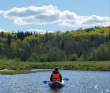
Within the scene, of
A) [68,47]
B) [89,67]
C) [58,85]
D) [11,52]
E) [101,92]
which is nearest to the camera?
[101,92]

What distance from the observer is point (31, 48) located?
18075 cm

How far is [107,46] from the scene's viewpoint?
123 m

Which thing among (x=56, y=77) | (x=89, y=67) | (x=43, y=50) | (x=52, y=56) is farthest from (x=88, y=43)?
(x=56, y=77)

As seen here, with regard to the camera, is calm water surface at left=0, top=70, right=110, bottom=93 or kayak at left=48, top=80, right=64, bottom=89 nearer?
calm water surface at left=0, top=70, right=110, bottom=93

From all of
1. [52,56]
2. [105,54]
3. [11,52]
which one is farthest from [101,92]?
[11,52]

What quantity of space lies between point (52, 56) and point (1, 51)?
5231 centimetres

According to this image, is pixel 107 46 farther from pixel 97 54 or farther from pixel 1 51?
pixel 1 51

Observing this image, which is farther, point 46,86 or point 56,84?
point 46,86

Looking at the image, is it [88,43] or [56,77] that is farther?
[88,43]

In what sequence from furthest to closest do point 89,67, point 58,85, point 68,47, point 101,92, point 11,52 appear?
point 68,47 → point 11,52 → point 89,67 → point 58,85 → point 101,92

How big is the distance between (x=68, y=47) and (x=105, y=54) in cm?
6265

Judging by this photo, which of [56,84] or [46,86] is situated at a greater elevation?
[56,84]

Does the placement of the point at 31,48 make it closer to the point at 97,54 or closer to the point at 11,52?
the point at 11,52

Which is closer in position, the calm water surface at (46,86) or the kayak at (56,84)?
the calm water surface at (46,86)
